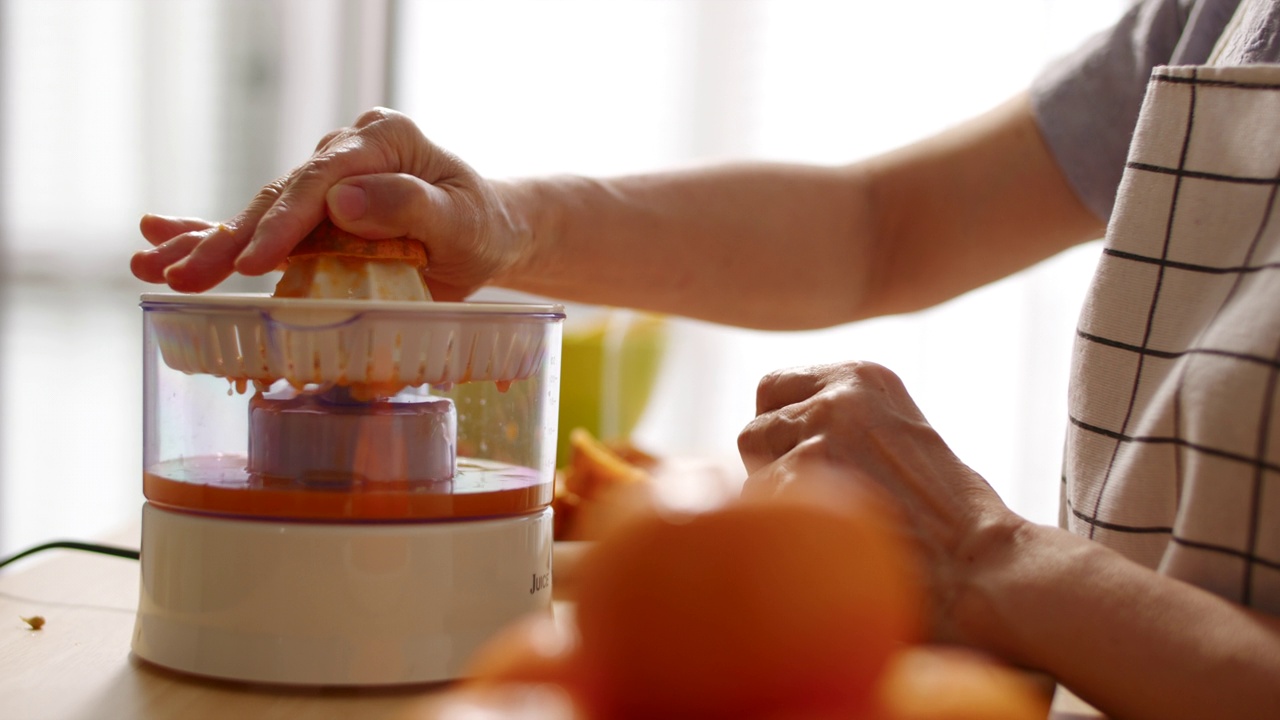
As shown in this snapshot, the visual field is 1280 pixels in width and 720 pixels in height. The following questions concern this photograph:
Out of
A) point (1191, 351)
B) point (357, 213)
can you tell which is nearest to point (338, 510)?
point (357, 213)

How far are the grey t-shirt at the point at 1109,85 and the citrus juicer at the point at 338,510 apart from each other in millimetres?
577

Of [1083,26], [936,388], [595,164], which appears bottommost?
[936,388]

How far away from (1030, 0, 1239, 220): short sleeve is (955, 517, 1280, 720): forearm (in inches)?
20.1

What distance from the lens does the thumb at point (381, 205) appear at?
0.60m

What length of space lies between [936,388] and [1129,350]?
143 centimetres

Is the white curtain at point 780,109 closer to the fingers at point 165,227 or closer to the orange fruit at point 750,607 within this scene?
the fingers at point 165,227

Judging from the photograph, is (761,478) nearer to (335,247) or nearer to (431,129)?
(335,247)

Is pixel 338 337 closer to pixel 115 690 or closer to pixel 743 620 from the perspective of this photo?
pixel 115 690

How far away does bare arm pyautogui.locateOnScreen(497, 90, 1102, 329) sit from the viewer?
0.98 metres

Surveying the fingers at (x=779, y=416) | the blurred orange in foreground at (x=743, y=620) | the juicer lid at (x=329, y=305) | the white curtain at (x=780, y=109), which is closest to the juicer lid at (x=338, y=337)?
the juicer lid at (x=329, y=305)

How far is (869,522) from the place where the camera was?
27cm

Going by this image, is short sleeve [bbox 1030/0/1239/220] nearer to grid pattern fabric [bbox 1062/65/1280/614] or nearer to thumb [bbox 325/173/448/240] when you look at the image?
grid pattern fabric [bbox 1062/65/1280/614]

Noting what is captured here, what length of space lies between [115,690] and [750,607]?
0.38m

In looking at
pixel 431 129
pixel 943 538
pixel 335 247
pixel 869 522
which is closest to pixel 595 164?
pixel 431 129
